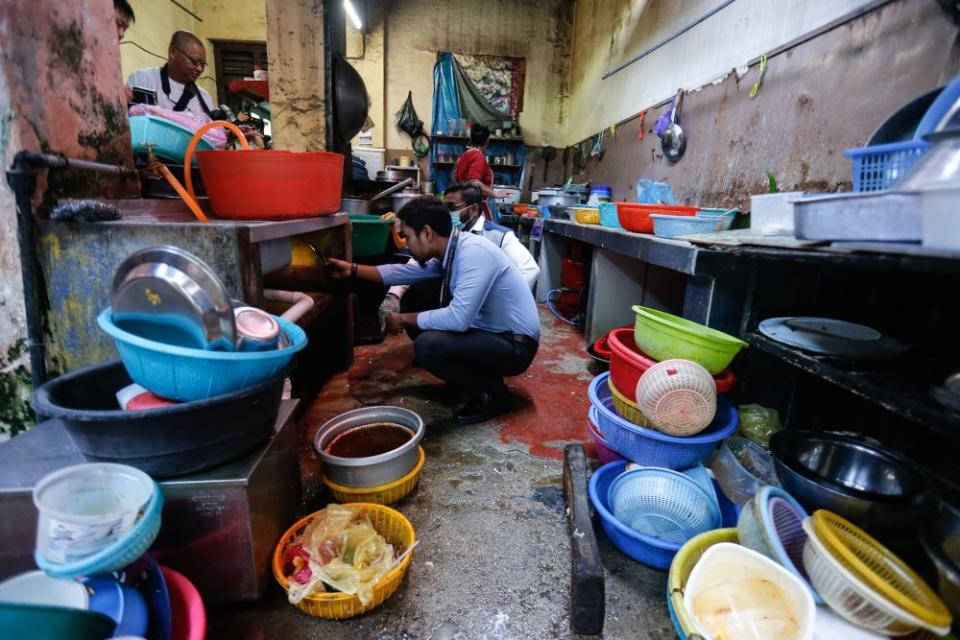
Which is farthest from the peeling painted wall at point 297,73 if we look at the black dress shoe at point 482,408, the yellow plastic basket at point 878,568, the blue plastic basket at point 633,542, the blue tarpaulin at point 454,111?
the blue tarpaulin at point 454,111

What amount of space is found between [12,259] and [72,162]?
1.22ft

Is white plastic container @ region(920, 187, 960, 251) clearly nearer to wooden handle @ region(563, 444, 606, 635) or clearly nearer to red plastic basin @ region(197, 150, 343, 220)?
wooden handle @ region(563, 444, 606, 635)

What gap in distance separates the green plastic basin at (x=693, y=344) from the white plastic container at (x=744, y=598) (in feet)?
2.34

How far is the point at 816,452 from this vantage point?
1.54 metres

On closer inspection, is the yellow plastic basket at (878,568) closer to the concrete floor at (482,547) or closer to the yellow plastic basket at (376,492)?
the concrete floor at (482,547)

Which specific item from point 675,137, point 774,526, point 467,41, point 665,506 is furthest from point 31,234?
point 467,41

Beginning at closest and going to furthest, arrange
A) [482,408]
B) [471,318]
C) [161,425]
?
1. [161,425]
2. [471,318]
3. [482,408]

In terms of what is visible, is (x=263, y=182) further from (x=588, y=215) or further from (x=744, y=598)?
(x=588, y=215)

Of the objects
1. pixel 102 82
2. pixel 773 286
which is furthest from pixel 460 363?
pixel 102 82

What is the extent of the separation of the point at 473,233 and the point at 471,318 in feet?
2.57

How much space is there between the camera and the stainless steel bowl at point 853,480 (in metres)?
1.22

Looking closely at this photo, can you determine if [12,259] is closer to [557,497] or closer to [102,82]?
[102,82]

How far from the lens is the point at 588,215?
13.1 feet

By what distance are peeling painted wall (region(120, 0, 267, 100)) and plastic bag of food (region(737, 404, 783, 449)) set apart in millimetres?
7741
